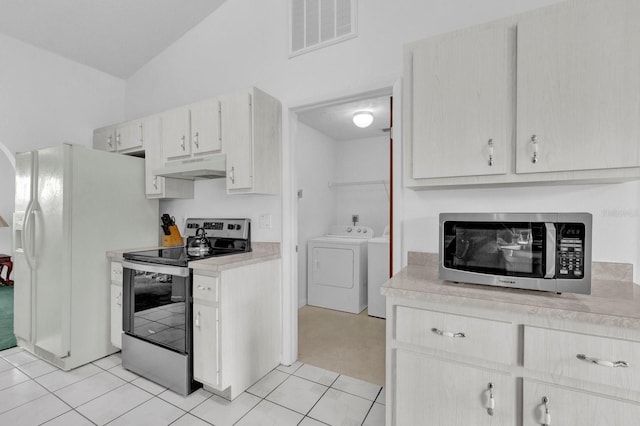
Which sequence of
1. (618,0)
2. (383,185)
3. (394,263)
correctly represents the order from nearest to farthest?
(618,0), (394,263), (383,185)

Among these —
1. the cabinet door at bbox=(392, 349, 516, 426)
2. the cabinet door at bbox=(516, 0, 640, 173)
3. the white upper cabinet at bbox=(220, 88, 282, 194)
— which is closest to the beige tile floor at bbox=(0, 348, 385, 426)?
the cabinet door at bbox=(392, 349, 516, 426)

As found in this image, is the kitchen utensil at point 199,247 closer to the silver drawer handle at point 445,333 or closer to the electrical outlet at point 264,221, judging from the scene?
the electrical outlet at point 264,221

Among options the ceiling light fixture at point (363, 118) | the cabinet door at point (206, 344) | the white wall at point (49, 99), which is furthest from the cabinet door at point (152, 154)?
the ceiling light fixture at point (363, 118)

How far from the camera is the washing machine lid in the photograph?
13.6ft

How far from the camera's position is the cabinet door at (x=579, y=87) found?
118 cm

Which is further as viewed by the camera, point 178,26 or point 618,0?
point 178,26

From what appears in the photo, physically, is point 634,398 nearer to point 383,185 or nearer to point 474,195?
point 474,195

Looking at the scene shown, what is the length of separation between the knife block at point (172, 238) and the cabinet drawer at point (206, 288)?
3.38 feet

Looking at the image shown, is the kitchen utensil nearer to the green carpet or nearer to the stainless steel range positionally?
the stainless steel range

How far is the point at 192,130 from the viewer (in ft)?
7.93

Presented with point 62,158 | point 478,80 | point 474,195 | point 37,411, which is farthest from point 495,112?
point 37,411

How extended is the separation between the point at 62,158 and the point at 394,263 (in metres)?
2.59

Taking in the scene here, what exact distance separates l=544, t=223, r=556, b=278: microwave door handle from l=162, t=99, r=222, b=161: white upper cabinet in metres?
2.07

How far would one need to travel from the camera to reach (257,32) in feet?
8.36
